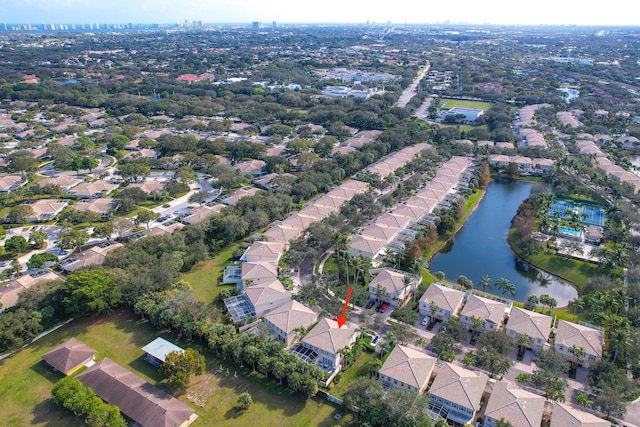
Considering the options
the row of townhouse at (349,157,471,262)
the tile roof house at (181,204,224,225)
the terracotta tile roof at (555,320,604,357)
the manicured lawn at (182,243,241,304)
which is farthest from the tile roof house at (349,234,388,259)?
the tile roof house at (181,204,224,225)

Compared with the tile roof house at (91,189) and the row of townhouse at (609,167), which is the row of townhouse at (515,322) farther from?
the tile roof house at (91,189)

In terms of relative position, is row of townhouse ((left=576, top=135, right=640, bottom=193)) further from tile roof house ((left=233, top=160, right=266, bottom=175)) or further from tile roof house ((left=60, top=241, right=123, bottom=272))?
tile roof house ((left=60, top=241, right=123, bottom=272))

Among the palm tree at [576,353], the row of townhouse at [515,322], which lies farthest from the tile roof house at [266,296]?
the palm tree at [576,353]

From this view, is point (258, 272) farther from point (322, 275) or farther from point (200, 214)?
point (200, 214)

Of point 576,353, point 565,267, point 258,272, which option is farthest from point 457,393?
point 565,267

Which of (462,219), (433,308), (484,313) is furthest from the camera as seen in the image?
(462,219)
